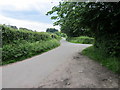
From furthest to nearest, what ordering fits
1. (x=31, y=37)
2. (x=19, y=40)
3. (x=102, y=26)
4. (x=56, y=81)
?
1. (x=31, y=37)
2. (x=19, y=40)
3. (x=102, y=26)
4. (x=56, y=81)

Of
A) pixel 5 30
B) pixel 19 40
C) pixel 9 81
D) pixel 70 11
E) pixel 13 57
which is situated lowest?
pixel 9 81

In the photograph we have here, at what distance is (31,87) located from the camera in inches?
107

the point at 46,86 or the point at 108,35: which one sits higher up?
the point at 108,35

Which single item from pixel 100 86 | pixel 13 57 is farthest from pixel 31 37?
pixel 100 86

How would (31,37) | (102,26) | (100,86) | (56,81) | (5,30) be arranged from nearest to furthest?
(100,86)
(56,81)
(102,26)
(5,30)
(31,37)

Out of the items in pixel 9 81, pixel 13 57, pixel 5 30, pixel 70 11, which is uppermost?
pixel 70 11

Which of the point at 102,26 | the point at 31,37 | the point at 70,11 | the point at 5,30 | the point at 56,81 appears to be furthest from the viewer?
the point at 31,37

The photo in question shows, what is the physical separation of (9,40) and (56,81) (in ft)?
16.4

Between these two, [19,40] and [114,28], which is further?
[19,40]

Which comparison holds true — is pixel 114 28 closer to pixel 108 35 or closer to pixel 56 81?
pixel 108 35

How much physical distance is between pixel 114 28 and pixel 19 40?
22.2ft

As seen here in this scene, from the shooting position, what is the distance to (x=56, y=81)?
3.00 m

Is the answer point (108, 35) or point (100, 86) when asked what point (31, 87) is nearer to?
point (100, 86)

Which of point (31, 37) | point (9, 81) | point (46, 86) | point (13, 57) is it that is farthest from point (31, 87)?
point (31, 37)
